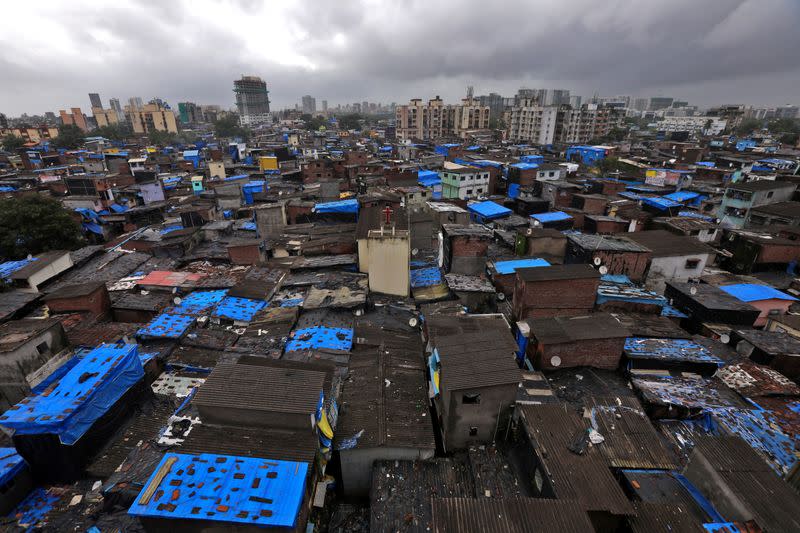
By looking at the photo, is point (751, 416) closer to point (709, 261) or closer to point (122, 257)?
point (709, 261)

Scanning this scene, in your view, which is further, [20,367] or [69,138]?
[69,138]

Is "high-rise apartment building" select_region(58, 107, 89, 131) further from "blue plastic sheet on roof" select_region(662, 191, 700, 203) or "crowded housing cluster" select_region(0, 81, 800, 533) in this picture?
"blue plastic sheet on roof" select_region(662, 191, 700, 203)

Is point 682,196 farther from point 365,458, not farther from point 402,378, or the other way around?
point 365,458

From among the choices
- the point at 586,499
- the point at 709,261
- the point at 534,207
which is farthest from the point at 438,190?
the point at 586,499

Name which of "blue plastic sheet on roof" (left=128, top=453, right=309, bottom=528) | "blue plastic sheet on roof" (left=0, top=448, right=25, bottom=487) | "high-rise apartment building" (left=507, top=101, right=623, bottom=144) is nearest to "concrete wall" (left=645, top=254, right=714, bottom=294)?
"blue plastic sheet on roof" (left=128, top=453, right=309, bottom=528)

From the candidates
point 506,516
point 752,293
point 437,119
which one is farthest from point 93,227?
point 437,119

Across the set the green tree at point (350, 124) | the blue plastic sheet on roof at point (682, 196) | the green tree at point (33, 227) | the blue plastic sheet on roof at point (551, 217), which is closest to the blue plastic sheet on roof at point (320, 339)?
the blue plastic sheet on roof at point (551, 217)
